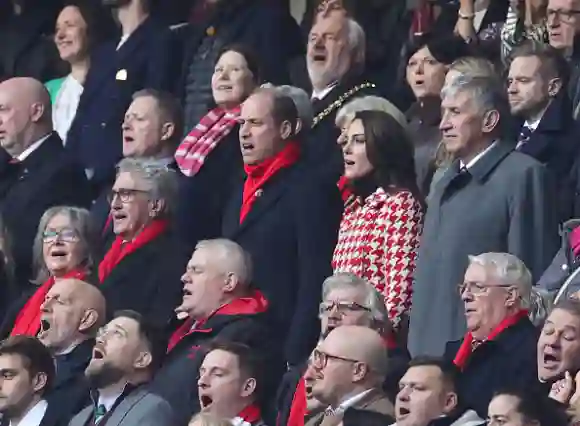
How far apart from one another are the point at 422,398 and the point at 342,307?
0.78 m

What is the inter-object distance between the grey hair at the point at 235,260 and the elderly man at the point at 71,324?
2.36ft

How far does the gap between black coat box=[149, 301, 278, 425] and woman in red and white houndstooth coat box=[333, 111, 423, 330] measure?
41 cm

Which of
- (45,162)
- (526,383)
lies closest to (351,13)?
(45,162)

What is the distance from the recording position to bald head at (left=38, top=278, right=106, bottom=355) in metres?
10.7

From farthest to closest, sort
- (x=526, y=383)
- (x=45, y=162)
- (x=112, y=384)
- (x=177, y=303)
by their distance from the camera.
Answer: (x=45, y=162)
(x=177, y=303)
(x=112, y=384)
(x=526, y=383)

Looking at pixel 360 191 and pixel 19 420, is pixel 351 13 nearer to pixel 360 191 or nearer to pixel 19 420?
pixel 360 191

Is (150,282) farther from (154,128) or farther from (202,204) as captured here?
(154,128)

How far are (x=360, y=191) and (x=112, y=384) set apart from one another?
122cm

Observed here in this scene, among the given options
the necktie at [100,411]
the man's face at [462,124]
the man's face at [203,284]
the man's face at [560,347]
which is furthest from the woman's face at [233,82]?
the man's face at [560,347]

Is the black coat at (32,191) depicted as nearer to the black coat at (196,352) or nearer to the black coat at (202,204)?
the black coat at (202,204)

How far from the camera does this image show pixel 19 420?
10.6m

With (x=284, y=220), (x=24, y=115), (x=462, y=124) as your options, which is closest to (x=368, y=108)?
(x=284, y=220)

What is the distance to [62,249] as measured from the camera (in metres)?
11.2

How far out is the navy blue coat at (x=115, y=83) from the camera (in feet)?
40.4
